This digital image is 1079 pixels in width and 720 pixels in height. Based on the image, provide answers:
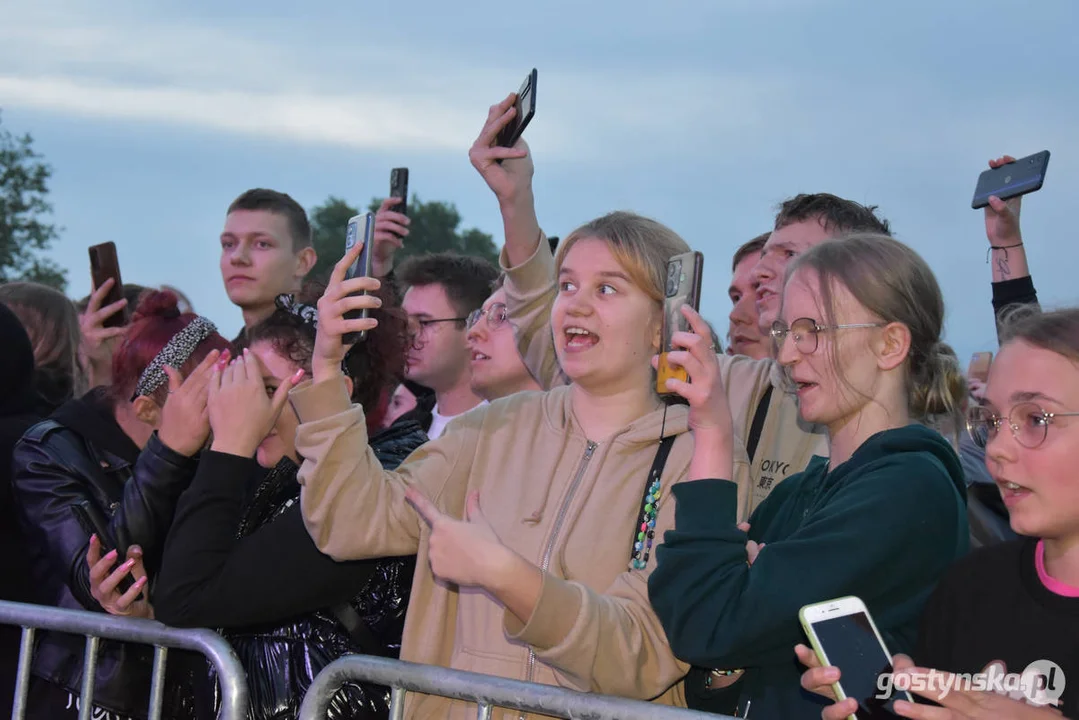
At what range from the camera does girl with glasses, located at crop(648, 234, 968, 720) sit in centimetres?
279

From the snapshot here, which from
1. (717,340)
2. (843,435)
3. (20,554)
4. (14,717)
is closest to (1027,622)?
(843,435)

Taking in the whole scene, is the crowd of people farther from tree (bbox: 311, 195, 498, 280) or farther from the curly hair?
tree (bbox: 311, 195, 498, 280)

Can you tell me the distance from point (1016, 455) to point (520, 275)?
2.35m

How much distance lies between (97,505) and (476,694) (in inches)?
76.1

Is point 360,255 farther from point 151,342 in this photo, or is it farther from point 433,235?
point 433,235

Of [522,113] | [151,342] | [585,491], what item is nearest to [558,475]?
[585,491]

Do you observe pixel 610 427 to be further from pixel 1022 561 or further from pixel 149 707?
pixel 149 707

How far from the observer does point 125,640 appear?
13.0ft

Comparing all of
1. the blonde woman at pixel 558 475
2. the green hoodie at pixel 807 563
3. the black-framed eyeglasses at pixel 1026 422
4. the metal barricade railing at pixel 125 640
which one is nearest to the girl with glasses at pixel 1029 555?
the black-framed eyeglasses at pixel 1026 422

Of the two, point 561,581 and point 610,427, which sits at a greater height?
point 610,427

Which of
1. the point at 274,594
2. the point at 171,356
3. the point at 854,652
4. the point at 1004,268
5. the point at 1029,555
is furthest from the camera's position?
the point at 1004,268

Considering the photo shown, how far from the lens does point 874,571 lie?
2.79m

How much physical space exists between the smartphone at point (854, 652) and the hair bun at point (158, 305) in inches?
114

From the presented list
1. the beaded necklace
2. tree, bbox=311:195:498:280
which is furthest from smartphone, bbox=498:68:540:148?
tree, bbox=311:195:498:280
